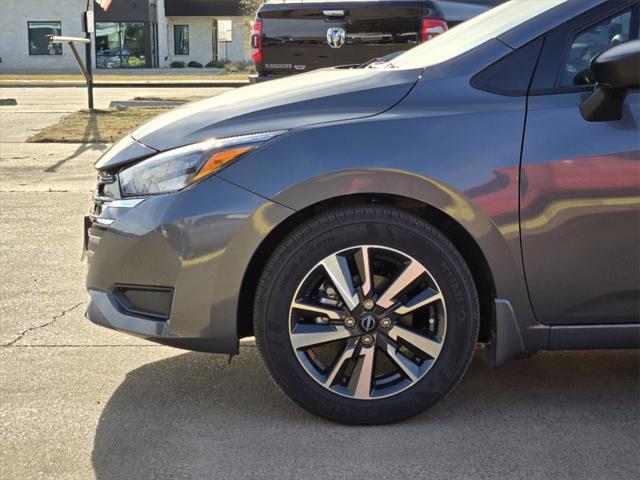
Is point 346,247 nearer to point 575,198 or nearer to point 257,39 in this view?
point 575,198

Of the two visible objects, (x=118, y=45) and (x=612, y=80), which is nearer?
(x=612, y=80)

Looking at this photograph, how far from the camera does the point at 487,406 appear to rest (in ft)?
11.8

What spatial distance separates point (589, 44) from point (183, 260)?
170cm

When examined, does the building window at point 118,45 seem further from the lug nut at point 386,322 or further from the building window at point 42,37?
the lug nut at point 386,322

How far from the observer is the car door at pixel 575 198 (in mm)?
3164

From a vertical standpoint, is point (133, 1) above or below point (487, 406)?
above

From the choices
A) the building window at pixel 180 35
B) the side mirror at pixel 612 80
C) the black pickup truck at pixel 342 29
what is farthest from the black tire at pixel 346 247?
the building window at pixel 180 35

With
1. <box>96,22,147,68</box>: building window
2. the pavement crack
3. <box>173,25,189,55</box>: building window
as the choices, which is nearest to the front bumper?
the pavement crack

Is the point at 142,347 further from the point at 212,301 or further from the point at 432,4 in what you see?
the point at 432,4

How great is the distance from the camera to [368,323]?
326 centimetres

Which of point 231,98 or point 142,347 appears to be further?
point 142,347

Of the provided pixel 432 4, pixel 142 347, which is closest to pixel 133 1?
pixel 432 4

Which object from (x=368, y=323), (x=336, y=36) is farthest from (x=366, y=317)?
(x=336, y=36)

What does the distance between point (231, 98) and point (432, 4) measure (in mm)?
5025
